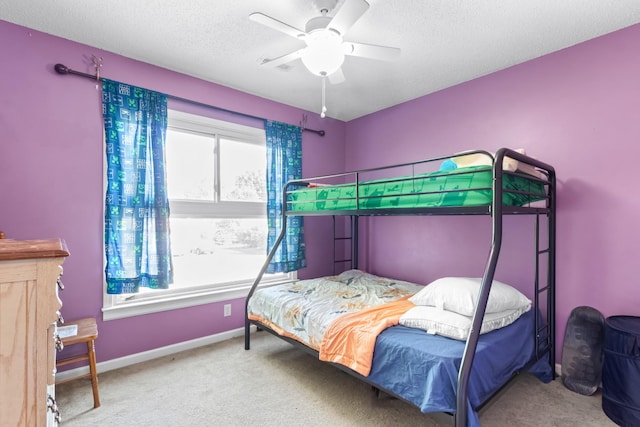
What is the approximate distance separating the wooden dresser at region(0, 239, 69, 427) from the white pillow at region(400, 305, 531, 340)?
1.63 m

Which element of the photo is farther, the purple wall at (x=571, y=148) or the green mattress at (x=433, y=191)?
the purple wall at (x=571, y=148)

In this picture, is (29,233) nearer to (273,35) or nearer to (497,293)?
(273,35)

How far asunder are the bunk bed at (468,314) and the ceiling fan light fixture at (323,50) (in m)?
0.80

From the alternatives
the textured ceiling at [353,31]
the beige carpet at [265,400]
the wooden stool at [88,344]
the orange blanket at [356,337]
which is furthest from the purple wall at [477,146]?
the orange blanket at [356,337]

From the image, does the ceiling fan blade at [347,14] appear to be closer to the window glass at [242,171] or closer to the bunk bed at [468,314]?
the bunk bed at [468,314]

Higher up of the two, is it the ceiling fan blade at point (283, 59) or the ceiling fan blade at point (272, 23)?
the ceiling fan blade at point (272, 23)

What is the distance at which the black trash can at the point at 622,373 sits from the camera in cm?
169

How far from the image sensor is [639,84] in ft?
6.55

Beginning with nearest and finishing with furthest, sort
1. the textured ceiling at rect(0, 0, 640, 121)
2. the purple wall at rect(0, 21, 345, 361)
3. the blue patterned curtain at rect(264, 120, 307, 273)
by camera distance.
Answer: the textured ceiling at rect(0, 0, 640, 121)
the purple wall at rect(0, 21, 345, 361)
the blue patterned curtain at rect(264, 120, 307, 273)

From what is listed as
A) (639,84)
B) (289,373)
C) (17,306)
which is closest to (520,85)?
(639,84)

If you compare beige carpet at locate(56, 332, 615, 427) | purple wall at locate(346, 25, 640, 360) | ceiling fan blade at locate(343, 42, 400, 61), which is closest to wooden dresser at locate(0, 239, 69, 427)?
beige carpet at locate(56, 332, 615, 427)

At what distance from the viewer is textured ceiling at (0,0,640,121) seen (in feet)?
6.10

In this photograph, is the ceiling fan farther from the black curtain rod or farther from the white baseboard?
the white baseboard

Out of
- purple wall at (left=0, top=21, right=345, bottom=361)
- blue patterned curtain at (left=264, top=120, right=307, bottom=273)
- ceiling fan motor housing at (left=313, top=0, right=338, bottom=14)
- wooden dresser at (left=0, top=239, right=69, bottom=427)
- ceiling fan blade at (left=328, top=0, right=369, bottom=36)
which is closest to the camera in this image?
wooden dresser at (left=0, top=239, right=69, bottom=427)
